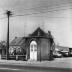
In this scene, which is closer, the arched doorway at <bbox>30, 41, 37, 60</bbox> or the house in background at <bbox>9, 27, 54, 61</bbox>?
the house in background at <bbox>9, 27, 54, 61</bbox>

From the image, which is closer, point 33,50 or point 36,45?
Answer: point 36,45

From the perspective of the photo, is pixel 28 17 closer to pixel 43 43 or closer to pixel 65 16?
pixel 65 16

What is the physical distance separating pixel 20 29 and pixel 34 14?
435 mm

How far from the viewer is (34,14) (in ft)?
11.9

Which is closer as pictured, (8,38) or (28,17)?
(28,17)

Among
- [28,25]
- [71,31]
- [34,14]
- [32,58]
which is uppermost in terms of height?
[34,14]

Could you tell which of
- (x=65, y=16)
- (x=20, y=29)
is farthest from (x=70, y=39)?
(x=20, y=29)

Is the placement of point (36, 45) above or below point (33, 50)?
above

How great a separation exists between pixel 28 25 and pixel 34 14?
35 cm

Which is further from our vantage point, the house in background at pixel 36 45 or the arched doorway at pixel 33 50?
the arched doorway at pixel 33 50

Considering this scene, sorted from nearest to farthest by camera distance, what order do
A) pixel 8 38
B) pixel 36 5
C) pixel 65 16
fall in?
1. pixel 65 16
2. pixel 36 5
3. pixel 8 38

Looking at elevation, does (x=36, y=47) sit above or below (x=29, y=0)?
below

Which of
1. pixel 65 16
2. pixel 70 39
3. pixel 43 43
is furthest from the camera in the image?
pixel 43 43

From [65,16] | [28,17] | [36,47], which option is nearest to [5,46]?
[28,17]
